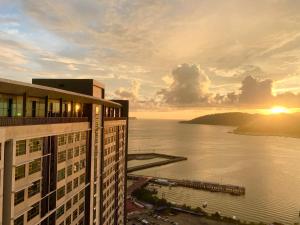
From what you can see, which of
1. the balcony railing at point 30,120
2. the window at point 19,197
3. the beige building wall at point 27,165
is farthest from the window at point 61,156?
the window at point 19,197

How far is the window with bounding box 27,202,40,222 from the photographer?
31.6 meters

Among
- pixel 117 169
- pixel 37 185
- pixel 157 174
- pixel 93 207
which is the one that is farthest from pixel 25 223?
pixel 157 174

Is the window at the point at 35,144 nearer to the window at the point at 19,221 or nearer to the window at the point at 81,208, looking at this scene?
the window at the point at 19,221

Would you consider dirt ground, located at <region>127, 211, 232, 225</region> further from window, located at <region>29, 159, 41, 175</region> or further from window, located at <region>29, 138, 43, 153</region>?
window, located at <region>29, 138, 43, 153</region>

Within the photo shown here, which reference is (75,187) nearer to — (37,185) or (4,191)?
(37,185)

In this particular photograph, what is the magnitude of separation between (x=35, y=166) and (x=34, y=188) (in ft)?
7.63

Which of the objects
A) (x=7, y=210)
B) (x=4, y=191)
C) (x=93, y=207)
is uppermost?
(x=4, y=191)

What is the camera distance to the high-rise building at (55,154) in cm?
2819

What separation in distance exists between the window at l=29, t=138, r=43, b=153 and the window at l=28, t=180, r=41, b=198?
11.6 ft

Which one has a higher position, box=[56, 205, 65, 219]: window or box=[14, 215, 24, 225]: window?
box=[14, 215, 24, 225]: window

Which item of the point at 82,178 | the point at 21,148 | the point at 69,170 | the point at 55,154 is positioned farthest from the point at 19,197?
the point at 82,178

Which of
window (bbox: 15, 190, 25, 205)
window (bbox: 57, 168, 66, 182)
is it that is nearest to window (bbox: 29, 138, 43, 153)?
window (bbox: 15, 190, 25, 205)

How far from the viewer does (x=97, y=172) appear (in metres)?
54.5

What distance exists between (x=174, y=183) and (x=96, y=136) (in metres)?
115
